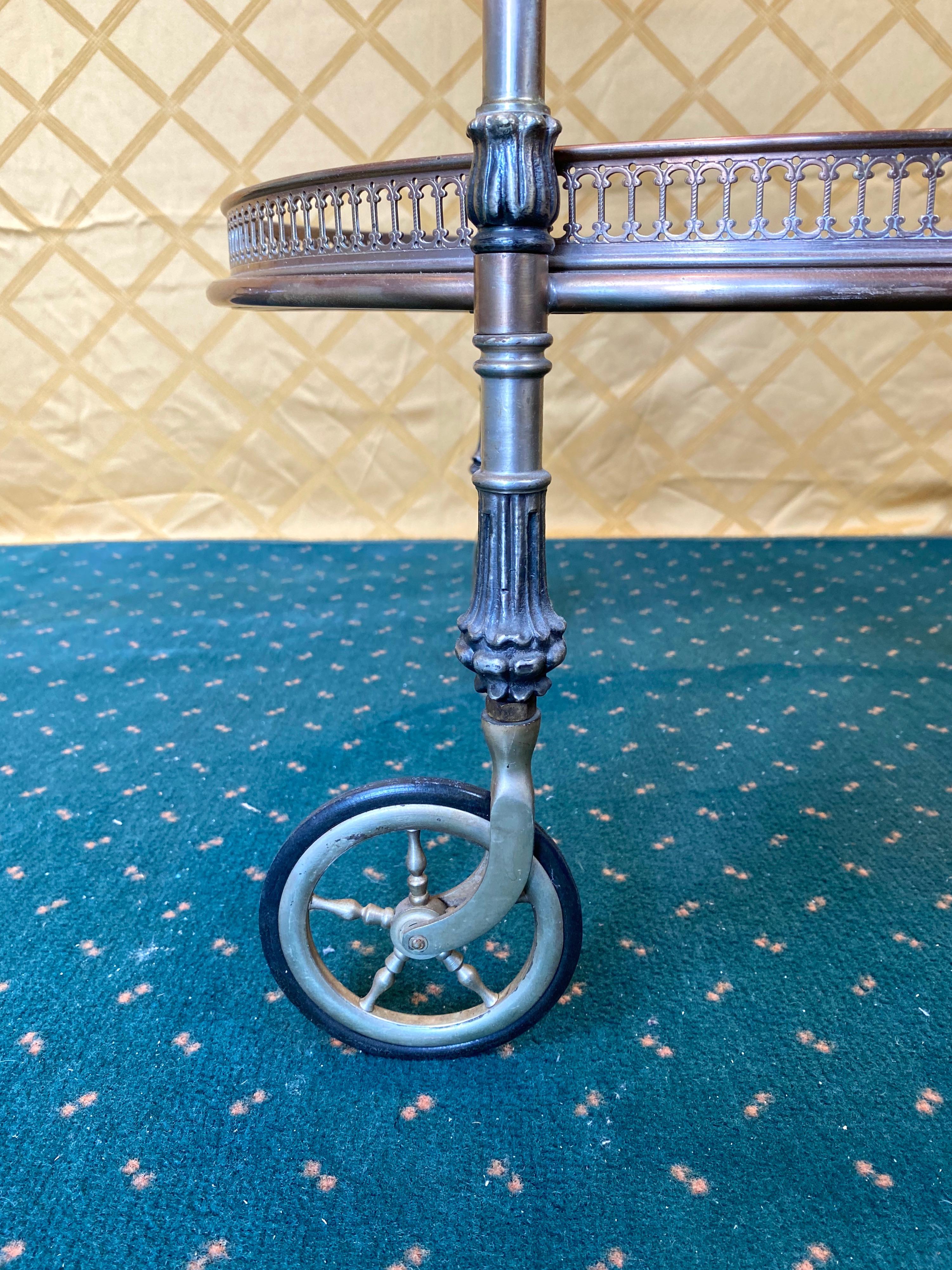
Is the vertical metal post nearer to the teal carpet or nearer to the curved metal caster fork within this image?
the curved metal caster fork

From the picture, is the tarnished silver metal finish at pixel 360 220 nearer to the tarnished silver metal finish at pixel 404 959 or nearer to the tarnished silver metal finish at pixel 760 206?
the tarnished silver metal finish at pixel 760 206

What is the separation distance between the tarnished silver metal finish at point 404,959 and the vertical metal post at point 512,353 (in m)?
0.08

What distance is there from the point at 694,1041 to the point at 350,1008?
0.73 ft

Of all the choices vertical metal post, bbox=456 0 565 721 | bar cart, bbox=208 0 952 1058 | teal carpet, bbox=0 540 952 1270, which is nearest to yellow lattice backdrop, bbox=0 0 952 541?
teal carpet, bbox=0 540 952 1270

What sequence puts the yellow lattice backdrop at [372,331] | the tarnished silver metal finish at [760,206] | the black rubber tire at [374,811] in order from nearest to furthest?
the tarnished silver metal finish at [760,206] → the black rubber tire at [374,811] → the yellow lattice backdrop at [372,331]

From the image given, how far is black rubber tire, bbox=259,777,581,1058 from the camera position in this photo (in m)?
0.57

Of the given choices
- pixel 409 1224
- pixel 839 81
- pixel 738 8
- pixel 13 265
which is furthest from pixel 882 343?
pixel 409 1224

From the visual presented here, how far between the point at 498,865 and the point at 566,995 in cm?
17

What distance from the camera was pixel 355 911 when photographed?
0.59 metres

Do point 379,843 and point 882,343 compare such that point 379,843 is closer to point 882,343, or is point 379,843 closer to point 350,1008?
point 350,1008

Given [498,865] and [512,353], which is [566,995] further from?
[512,353]

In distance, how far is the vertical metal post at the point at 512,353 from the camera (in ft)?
1.55

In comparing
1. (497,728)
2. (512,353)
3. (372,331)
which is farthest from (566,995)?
(372,331)

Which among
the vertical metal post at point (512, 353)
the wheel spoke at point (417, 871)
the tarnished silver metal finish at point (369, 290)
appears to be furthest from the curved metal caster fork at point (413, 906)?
the tarnished silver metal finish at point (369, 290)
